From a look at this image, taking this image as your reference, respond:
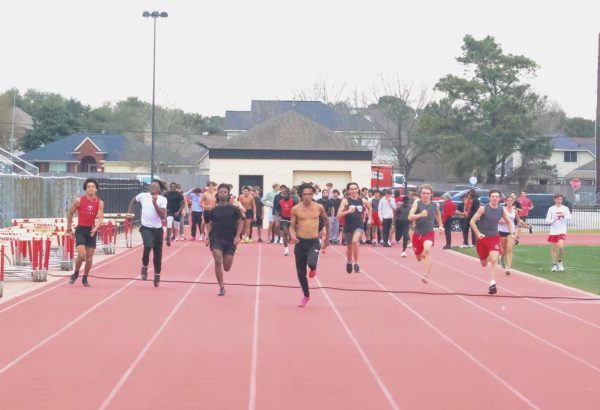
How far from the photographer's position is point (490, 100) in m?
67.9

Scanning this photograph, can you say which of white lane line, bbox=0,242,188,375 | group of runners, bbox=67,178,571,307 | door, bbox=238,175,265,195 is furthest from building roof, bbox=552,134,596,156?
white lane line, bbox=0,242,188,375

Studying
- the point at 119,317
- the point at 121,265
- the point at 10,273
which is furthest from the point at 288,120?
the point at 119,317

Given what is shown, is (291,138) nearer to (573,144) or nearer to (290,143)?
(290,143)

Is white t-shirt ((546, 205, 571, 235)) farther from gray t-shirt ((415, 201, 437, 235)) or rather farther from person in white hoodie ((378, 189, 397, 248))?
person in white hoodie ((378, 189, 397, 248))

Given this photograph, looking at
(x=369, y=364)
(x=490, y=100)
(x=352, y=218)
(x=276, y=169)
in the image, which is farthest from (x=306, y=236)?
(x=490, y=100)

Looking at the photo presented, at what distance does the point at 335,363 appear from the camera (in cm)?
1029

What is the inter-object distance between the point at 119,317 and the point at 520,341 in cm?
521

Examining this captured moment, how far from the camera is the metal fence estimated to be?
3017 centimetres

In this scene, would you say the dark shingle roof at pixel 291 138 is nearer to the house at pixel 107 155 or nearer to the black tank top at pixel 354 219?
the black tank top at pixel 354 219

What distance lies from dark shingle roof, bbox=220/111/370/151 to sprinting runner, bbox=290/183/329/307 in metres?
28.9

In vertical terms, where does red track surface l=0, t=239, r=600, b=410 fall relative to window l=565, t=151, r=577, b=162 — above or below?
below

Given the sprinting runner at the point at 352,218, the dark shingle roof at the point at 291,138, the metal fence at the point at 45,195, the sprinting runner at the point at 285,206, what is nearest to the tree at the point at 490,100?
the dark shingle roof at the point at 291,138

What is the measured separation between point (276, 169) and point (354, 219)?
23.6 meters

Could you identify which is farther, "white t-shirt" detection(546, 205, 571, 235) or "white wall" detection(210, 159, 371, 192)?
"white wall" detection(210, 159, 371, 192)
